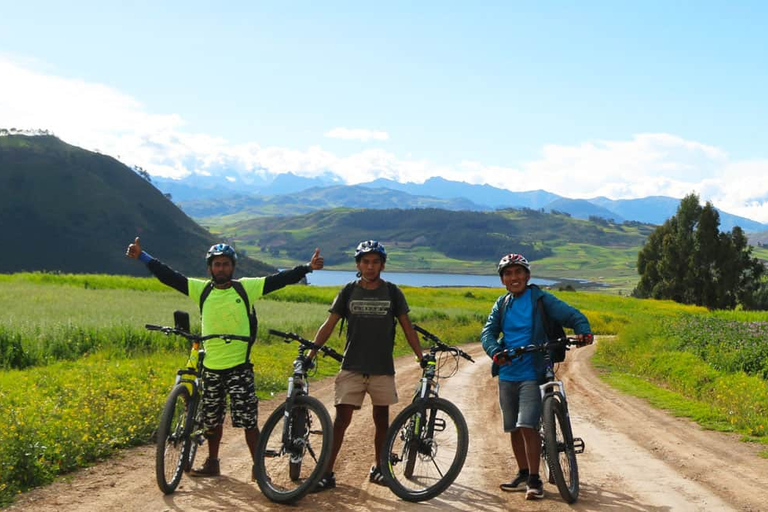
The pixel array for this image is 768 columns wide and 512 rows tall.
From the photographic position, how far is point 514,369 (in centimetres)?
755

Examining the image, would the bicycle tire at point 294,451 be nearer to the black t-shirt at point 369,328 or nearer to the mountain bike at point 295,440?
the mountain bike at point 295,440

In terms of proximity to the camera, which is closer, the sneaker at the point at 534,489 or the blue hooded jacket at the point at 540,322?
the sneaker at the point at 534,489

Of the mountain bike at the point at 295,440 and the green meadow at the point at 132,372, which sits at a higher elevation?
the mountain bike at the point at 295,440

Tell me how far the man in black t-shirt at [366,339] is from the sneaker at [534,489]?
1786 mm

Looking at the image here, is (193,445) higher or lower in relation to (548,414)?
lower

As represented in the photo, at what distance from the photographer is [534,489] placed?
23.8ft

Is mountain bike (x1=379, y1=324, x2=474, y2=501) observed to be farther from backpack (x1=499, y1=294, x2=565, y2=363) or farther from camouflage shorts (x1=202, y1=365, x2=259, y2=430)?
camouflage shorts (x1=202, y1=365, x2=259, y2=430)

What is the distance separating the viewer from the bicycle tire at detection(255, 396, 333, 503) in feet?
22.7

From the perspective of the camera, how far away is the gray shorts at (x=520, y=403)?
7.31 m

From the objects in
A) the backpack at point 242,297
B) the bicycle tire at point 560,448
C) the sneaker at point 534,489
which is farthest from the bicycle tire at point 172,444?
the bicycle tire at point 560,448

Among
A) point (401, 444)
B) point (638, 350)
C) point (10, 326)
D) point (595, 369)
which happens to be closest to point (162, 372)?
point (10, 326)

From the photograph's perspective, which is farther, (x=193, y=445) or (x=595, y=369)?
(x=595, y=369)

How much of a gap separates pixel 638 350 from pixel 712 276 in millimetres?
58451

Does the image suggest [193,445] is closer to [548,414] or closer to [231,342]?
[231,342]
